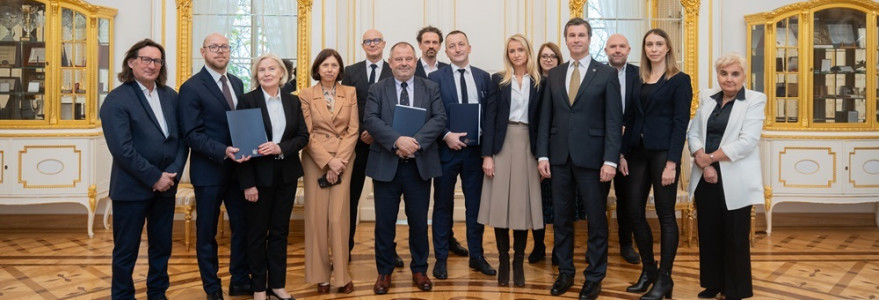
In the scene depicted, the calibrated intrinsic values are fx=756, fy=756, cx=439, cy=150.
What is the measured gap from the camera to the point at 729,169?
12.2 feet

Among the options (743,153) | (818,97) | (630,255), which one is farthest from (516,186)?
(818,97)

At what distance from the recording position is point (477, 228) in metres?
4.45

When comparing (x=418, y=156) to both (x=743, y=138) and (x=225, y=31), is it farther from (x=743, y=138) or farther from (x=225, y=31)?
(x=225, y=31)

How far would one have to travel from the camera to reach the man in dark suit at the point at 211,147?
362 cm

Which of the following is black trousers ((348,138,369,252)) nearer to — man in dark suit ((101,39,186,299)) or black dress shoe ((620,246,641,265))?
man in dark suit ((101,39,186,299))

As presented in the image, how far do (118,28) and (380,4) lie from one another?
216cm

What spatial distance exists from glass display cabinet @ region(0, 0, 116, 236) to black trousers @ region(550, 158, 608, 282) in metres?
3.85

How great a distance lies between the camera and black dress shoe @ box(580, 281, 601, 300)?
12.9 feet

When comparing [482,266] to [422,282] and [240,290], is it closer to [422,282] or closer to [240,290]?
[422,282]

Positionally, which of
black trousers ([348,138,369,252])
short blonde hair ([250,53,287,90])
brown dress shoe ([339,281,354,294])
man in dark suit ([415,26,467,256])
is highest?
man in dark suit ([415,26,467,256])

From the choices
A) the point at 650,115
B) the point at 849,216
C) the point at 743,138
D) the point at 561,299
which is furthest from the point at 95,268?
the point at 849,216

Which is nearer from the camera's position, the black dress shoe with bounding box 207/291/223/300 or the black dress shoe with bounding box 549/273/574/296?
the black dress shoe with bounding box 207/291/223/300

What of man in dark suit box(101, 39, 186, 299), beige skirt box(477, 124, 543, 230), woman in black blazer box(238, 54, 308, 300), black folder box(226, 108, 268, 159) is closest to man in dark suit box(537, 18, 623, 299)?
beige skirt box(477, 124, 543, 230)

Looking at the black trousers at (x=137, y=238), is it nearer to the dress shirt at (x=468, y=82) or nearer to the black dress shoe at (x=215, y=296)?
the black dress shoe at (x=215, y=296)
